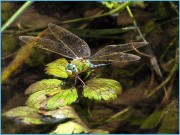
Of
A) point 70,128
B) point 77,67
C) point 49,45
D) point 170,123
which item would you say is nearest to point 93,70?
point 77,67

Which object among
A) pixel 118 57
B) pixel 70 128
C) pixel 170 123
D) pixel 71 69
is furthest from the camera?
pixel 170 123

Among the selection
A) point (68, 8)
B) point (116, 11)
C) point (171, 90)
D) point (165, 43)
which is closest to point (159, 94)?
point (171, 90)

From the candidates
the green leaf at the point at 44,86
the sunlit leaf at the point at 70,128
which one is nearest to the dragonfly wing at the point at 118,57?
the green leaf at the point at 44,86

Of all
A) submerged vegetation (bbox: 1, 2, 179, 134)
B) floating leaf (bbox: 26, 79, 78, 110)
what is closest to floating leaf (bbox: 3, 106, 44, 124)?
submerged vegetation (bbox: 1, 2, 179, 134)

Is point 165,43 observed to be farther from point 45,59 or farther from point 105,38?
point 45,59

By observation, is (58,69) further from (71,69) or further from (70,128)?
(70,128)

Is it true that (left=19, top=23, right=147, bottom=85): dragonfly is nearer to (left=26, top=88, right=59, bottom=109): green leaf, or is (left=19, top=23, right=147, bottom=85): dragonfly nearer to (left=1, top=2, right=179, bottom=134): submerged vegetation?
(left=1, top=2, right=179, bottom=134): submerged vegetation

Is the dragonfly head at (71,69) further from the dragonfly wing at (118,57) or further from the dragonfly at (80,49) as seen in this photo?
the dragonfly wing at (118,57)
